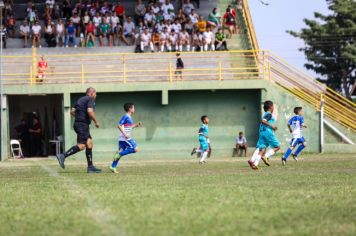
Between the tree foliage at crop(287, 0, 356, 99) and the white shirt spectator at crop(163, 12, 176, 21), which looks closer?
the white shirt spectator at crop(163, 12, 176, 21)

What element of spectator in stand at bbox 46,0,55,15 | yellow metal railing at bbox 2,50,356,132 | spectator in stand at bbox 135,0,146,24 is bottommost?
yellow metal railing at bbox 2,50,356,132

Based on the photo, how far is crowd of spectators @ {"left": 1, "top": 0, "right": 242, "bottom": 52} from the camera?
3997cm

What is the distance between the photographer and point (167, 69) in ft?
126

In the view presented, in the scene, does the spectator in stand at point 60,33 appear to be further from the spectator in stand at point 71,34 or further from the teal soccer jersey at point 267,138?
the teal soccer jersey at point 267,138

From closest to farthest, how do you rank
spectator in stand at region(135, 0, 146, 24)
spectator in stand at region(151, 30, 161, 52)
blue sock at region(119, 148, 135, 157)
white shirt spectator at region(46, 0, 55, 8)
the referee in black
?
the referee in black < blue sock at region(119, 148, 135, 157) < spectator in stand at region(151, 30, 161, 52) < spectator in stand at region(135, 0, 146, 24) < white shirt spectator at region(46, 0, 55, 8)

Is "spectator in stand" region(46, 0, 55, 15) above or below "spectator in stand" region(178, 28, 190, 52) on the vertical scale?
above

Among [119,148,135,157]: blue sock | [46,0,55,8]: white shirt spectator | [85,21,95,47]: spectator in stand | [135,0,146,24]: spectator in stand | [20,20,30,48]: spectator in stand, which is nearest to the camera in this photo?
[119,148,135,157]: blue sock

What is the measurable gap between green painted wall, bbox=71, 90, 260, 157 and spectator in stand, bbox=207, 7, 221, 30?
13.6 feet

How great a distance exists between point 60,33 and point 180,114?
22.7 ft

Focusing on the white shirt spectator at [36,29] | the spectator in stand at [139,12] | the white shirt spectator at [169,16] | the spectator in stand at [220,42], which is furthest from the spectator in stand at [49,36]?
the spectator in stand at [220,42]

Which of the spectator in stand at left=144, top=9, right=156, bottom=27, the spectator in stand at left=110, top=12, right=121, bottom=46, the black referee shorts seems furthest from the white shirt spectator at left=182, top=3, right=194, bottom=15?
the black referee shorts

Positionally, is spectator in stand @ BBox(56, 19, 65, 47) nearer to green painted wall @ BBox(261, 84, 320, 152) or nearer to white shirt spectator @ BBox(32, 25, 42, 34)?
white shirt spectator @ BBox(32, 25, 42, 34)

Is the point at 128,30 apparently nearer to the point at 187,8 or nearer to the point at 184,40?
the point at 184,40

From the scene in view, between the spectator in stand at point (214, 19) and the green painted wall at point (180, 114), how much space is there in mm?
4158
